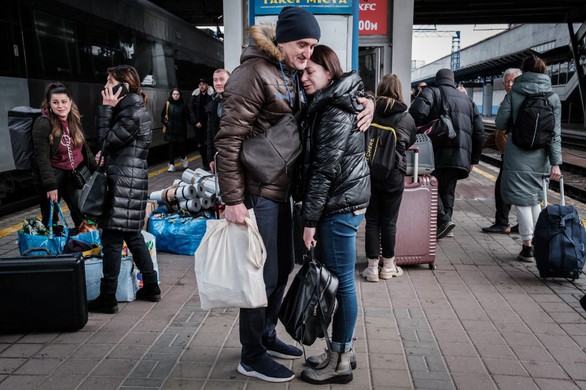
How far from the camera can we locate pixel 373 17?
793 cm

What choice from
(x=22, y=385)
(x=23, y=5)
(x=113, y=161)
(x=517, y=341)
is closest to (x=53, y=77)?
(x=23, y=5)

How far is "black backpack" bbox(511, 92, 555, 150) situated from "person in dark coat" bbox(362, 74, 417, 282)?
119cm

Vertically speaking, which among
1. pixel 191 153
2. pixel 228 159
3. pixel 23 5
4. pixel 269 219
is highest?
pixel 23 5

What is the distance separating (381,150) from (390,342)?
1.62 meters

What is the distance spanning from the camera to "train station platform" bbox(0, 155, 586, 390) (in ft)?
10.7

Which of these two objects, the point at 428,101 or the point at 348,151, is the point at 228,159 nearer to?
the point at 348,151

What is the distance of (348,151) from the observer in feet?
10.0

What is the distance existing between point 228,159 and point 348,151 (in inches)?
24.5

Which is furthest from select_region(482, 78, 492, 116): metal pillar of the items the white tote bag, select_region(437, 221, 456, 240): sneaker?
the white tote bag

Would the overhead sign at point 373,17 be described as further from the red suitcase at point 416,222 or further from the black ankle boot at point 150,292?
the black ankle boot at point 150,292

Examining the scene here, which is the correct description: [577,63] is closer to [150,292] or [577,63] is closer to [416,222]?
[416,222]

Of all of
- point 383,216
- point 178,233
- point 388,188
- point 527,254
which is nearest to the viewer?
point 388,188

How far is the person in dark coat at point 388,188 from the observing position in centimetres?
490

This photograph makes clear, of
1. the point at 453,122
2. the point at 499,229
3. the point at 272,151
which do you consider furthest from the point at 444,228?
the point at 272,151
